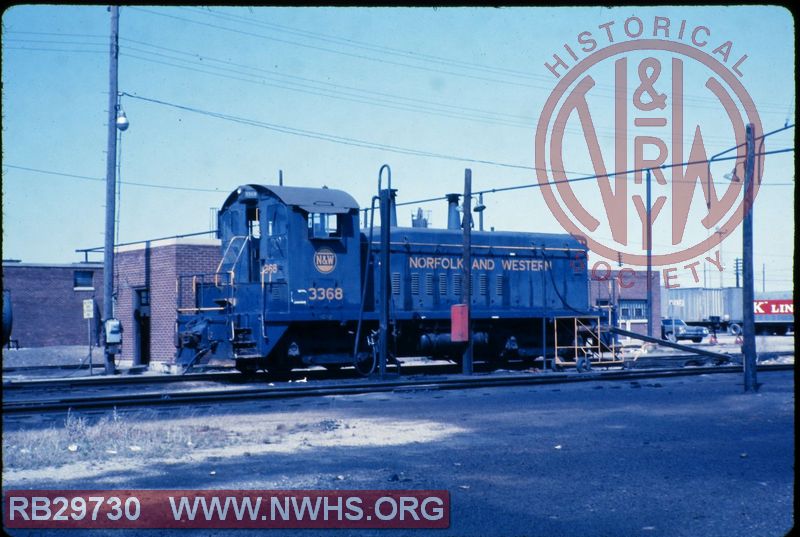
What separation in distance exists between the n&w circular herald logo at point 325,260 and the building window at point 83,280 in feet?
83.2

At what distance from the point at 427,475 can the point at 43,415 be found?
7.54m

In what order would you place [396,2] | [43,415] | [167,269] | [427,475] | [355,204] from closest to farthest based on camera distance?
1. [396,2]
2. [427,475]
3. [43,415]
4. [355,204]
5. [167,269]

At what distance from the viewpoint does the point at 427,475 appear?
796cm

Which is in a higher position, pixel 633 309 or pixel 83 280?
pixel 83 280

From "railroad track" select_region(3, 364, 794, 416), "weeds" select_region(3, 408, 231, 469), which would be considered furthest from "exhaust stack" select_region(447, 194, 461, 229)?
"weeds" select_region(3, 408, 231, 469)

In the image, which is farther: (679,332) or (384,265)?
(679,332)

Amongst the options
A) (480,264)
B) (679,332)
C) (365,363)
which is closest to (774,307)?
(679,332)

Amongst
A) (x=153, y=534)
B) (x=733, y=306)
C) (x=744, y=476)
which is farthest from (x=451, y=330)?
(x=733, y=306)

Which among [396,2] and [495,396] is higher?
[396,2]

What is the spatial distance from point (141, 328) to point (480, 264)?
12606 millimetres

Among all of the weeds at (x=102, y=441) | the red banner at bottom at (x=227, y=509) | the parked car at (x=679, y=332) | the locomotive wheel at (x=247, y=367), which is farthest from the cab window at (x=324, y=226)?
the parked car at (x=679, y=332)

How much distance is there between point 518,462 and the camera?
8.70 m

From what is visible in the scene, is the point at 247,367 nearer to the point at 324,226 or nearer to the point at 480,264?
the point at 324,226

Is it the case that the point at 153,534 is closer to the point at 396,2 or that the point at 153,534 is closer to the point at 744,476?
the point at 396,2
